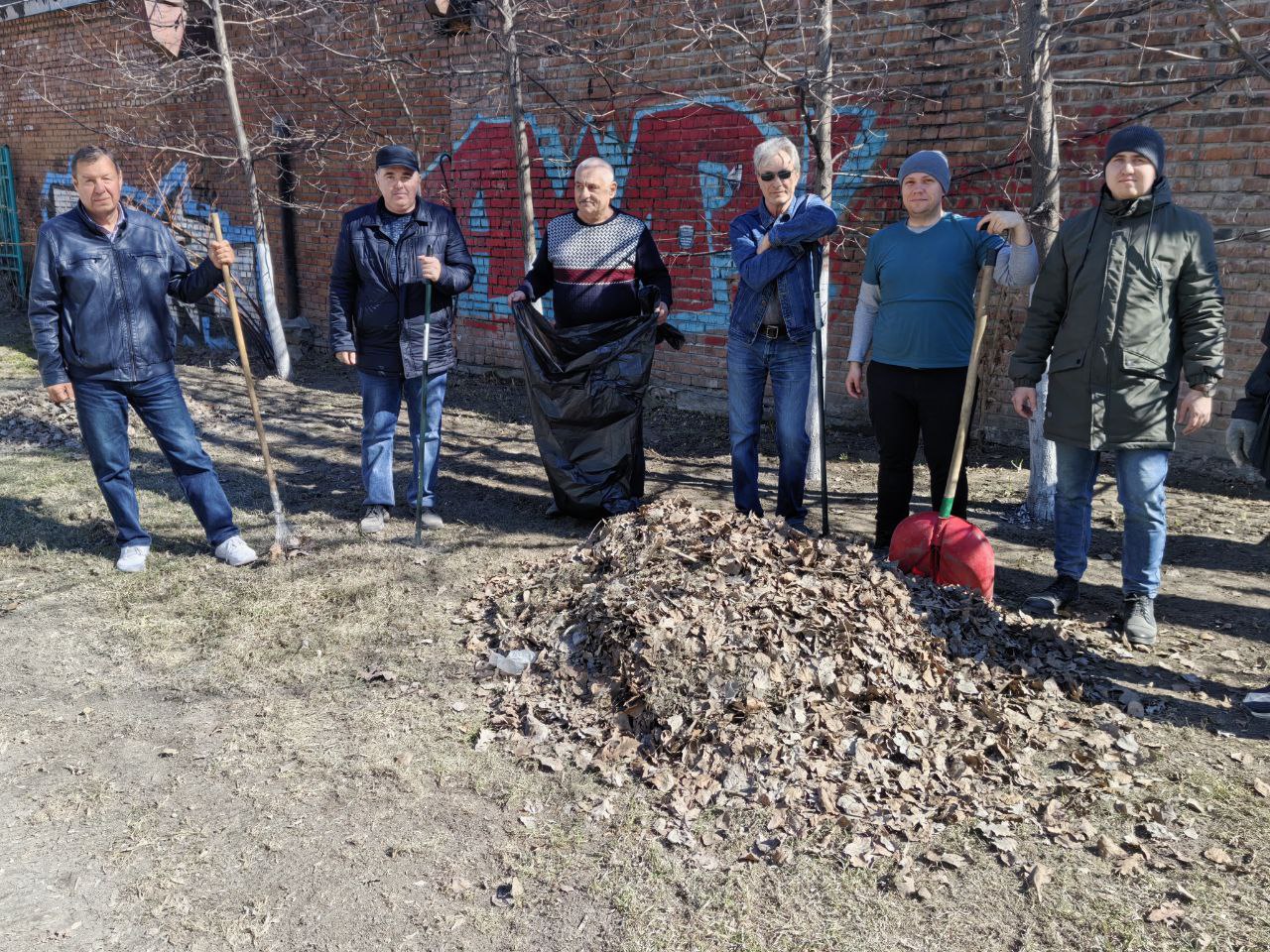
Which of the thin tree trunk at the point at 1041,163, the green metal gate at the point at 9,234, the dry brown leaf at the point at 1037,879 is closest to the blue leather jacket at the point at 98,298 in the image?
the thin tree trunk at the point at 1041,163

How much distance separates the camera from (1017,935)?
2.56 metres

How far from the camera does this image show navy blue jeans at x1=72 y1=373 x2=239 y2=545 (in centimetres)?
491

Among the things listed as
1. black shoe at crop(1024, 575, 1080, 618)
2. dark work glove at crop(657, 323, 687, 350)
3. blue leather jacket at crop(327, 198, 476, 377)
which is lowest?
black shoe at crop(1024, 575, 1080, 618)

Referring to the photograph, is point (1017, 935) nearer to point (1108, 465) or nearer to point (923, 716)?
point (923, 716)

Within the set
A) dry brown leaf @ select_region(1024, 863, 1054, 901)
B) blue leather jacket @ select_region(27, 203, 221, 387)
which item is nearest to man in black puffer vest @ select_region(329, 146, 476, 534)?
blue leather jacket @ select_region(27, 203, 221, 387)

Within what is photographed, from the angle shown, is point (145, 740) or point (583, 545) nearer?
point (145, 740)

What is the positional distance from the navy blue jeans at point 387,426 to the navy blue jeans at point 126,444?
821 millimetres

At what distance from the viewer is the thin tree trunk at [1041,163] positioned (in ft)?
16.2

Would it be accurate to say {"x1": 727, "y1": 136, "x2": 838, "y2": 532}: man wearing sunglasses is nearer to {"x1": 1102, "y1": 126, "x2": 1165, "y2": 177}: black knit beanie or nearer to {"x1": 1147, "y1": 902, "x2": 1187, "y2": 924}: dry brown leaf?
{"x1": 1102, "y1": 126, "x2": 1165, "y2": 177}: black knit beanie

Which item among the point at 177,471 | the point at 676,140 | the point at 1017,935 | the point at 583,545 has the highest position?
the point at 676,140

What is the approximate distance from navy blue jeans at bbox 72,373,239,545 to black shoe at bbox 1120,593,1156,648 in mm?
4499

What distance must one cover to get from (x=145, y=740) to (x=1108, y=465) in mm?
5800

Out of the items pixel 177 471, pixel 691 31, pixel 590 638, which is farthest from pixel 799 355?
pixel 691 31

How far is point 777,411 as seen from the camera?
5016 millimetres
